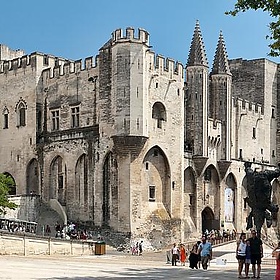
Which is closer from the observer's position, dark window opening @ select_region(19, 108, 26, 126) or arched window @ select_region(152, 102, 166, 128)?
arched window @ select_region(152, 102, 166, 128)

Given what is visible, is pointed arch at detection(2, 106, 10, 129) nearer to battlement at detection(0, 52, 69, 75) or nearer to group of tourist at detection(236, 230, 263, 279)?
battlement at detection(0, 52, 69, 75)

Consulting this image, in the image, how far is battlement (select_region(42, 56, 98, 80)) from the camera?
173 ft

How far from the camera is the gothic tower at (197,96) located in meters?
56.6

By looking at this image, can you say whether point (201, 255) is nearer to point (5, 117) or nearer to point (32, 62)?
point (32, 62)

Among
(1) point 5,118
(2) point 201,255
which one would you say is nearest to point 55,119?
(1) point 5,118

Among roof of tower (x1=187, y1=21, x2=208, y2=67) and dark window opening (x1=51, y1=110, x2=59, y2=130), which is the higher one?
roof of tower (x1=187, y1=21, x2=208, y2=67)

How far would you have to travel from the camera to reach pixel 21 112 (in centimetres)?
5791

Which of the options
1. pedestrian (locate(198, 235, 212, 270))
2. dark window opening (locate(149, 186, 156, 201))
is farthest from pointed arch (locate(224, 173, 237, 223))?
pedestrian (locate(198, 235, 212, 270))

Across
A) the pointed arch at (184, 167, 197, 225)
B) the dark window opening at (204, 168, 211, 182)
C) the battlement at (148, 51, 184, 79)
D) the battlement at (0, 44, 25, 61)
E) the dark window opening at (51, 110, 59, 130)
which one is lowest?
the pointed arch at (184, 167, 197, 225)

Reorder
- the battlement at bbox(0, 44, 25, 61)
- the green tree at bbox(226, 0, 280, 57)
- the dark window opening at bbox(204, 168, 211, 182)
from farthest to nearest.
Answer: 1. the battlement at bbox(0, 44, 25, 61)
2. the dark window opening at bbox(204, 168, 211, 182)
3. the green tree at bbox(226, 0, 280, 57)

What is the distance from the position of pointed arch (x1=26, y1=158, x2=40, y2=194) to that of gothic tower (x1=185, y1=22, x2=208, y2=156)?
40.4 feet

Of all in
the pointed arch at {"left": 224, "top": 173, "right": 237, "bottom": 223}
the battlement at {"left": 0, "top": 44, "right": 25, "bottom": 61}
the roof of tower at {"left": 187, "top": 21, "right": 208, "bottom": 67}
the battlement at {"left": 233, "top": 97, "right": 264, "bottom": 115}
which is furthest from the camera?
the battlement at {"left": 0, "top": 44, "right": 25, "bottom": 61}

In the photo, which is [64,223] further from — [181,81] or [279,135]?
[279,135]

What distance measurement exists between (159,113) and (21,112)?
42.3 ft
